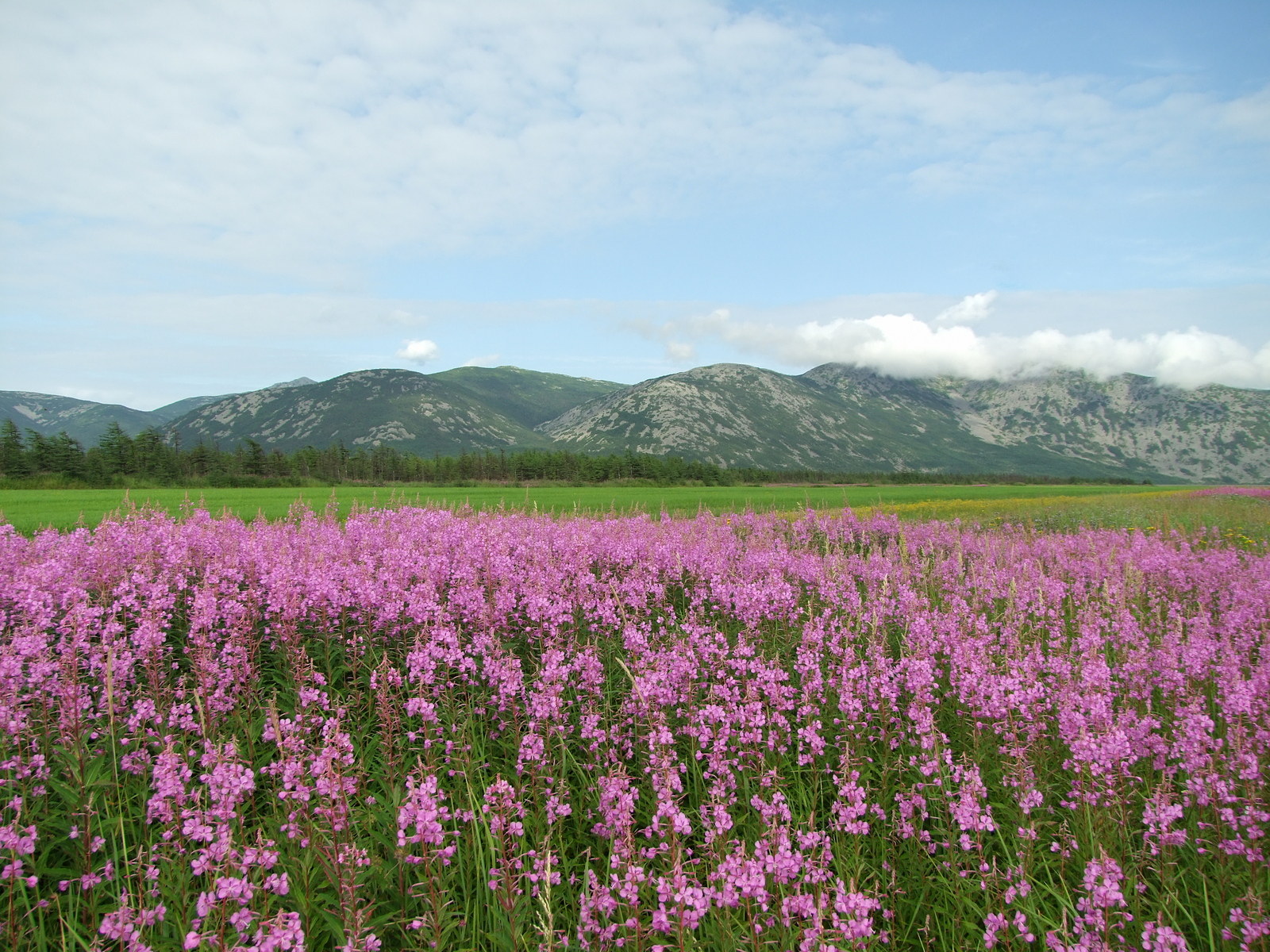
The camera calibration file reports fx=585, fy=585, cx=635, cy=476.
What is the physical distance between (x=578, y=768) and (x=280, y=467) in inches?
5143

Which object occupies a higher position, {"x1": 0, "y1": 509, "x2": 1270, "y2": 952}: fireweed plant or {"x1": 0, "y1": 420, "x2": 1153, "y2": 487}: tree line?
{"x1": 0, "y1": 420, "x2": 1153, "y2": 487}: tree line

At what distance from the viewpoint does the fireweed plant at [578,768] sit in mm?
3193

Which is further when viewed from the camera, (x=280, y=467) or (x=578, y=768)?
(x=280, y=467)

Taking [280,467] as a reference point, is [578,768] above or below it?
below

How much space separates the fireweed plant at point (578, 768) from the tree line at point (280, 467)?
284 feet

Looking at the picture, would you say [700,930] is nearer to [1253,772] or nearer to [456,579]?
[1253,772]

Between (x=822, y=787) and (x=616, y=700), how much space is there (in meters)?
2.28

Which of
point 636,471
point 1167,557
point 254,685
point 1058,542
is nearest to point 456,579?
point 254,685

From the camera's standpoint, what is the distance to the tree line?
85.9 metres

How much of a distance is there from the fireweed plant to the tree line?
8651 centimetres

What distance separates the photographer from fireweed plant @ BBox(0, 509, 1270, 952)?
3.19m

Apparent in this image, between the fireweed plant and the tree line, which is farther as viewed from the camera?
the tree line

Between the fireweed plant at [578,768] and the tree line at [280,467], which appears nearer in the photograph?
the fireweed plant at [578,768]

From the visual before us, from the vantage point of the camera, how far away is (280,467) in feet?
380
